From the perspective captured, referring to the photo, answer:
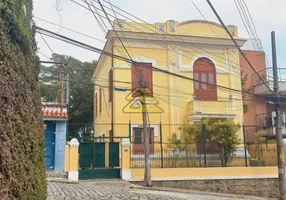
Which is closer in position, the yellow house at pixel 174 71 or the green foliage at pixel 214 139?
the green foliage at pixel 214 139

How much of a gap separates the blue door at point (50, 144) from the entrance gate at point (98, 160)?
1.69 meters

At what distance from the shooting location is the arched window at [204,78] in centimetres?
1911

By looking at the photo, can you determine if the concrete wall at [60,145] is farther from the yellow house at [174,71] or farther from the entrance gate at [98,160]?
the yellow house at [174,71]

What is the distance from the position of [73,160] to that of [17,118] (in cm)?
894

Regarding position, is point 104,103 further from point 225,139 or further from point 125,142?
point 225,139

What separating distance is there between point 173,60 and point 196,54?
1539 millimetres

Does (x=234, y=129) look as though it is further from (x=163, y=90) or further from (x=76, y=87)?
(x=76, y=87)

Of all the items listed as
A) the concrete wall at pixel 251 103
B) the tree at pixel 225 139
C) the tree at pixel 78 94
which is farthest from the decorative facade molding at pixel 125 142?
the tree at pixel 78 94

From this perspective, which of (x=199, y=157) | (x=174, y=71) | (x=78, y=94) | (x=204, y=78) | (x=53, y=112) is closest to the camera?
(x=53, y=112)

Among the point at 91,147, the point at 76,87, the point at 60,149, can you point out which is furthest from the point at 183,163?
the point at 76,87

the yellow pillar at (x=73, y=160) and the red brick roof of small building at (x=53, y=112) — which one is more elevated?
the red brick roof of small building at (x=53, y=112)

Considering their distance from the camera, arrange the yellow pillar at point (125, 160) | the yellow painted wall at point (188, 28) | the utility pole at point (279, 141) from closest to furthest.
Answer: the utility pole at point (279, 141) < the yellow pillar at point (125, 160) < the yellow painted wall at point (188, 28)

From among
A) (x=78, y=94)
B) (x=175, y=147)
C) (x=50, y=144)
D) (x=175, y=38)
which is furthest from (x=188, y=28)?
(x=78, y=94)

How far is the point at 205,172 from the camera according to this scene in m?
14.2
